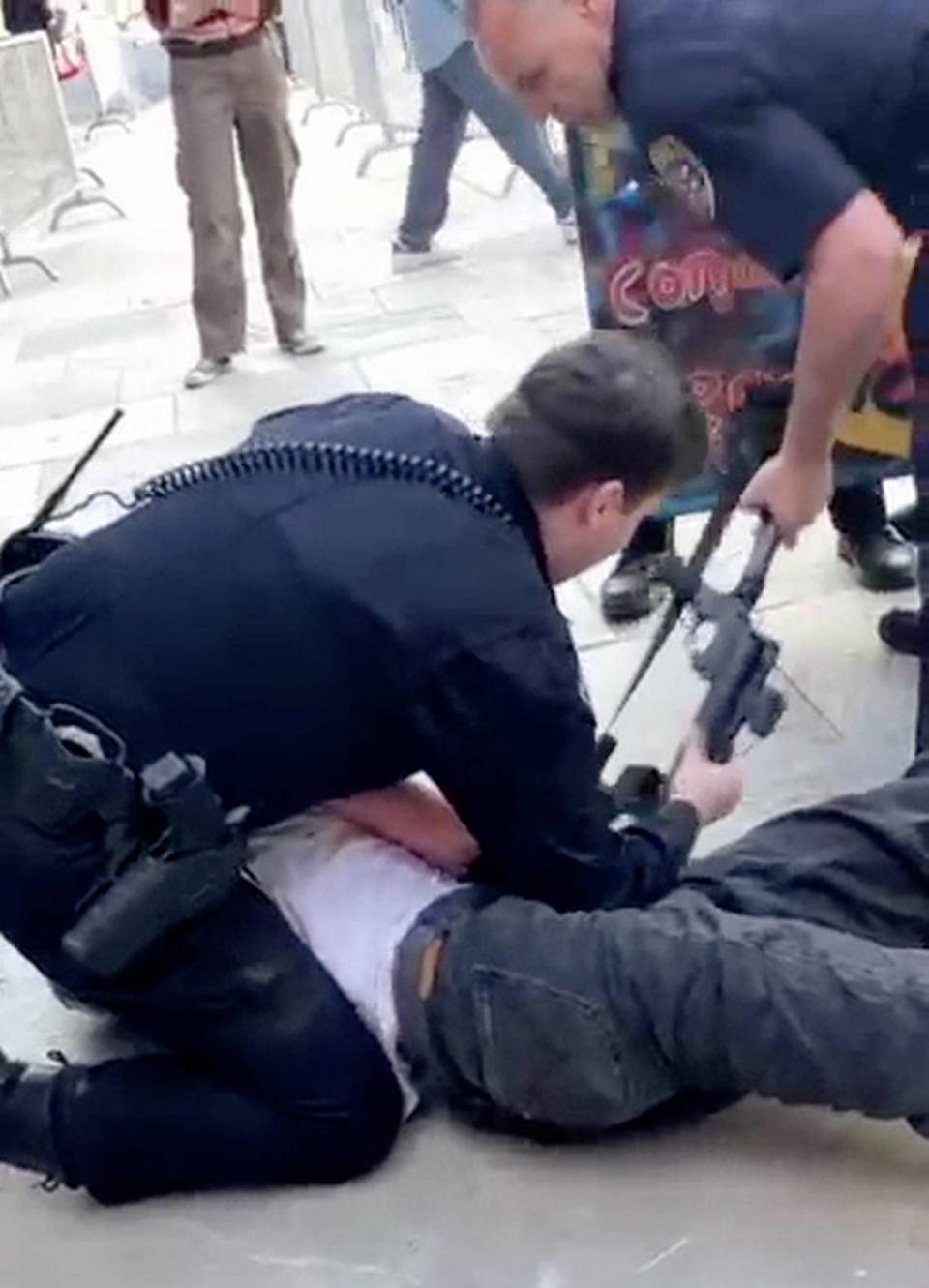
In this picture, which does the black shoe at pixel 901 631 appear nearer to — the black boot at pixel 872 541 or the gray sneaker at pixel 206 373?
the black boot at pixel 872 541

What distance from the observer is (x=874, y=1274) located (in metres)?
1.92

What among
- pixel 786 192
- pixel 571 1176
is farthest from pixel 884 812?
pixel 786 192

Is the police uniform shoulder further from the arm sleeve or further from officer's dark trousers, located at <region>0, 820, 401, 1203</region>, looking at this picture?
officer's dark trousers, located at <region>0, 820, 401, 1203</region>

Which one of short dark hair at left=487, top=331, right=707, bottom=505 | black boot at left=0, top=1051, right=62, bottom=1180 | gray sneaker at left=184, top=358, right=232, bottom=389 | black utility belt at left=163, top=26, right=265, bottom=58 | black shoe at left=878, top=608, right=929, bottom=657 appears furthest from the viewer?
gray sneaker at left=184, top=358, right=232, bottom=389

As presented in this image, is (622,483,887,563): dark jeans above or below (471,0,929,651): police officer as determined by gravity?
below

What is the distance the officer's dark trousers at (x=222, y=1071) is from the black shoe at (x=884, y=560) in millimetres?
1651

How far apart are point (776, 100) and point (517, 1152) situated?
1.15 m

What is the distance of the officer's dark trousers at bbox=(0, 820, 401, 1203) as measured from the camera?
2.10m

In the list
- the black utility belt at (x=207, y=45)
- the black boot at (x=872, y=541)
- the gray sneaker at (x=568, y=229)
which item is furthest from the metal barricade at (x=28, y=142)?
the black boot at (x=872, y=541)

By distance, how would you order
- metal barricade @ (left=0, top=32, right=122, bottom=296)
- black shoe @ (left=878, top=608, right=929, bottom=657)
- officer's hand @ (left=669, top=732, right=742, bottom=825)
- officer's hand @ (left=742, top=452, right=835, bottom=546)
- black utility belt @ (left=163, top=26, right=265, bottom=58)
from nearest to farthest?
officer's hand @ (left=669, top=732, right=742, bottom=825)
officer's hand @ (left=742, top=452, right=835, bottom=546)
black shoe @ (left=878, top=608, right=929, bottom=657)
black utility belt @ (left=163, top=26, right=265, bottom=58)
metal barricade @ (left=0, top=32, right=122, bottom=296)

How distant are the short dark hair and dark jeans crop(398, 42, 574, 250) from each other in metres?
4.30

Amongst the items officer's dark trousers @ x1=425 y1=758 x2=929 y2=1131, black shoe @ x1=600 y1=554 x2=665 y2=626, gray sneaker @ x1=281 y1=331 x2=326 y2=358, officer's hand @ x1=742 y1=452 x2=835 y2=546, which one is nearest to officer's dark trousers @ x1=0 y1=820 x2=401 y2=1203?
officer's dark trousers @ x1=425 y1=758 x2=929 y2=1131

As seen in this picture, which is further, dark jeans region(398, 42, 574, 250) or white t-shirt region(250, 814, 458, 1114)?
dark jeans region(398, 42, 574, 250)

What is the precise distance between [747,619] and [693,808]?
26 cm
